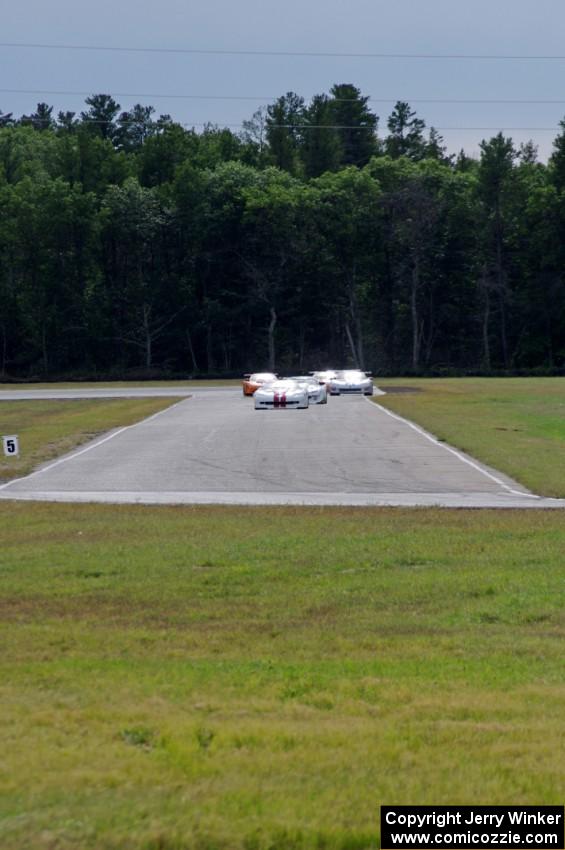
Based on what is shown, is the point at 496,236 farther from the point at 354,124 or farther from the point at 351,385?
the point at 351,385

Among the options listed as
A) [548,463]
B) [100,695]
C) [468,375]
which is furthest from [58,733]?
[468,375]

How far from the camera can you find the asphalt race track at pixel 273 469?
69.7 feet

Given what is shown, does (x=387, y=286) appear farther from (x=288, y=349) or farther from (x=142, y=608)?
(x=142, y=608)

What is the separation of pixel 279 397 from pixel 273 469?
2350 centimetres

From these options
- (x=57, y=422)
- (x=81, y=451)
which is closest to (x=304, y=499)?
(x=81, y=451)

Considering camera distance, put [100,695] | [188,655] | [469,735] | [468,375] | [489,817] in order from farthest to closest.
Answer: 1. [468,375]
2. [188,655]
3. [100,695]
4. [469,735]
5. [489,817]

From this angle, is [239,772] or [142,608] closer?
[239,772]

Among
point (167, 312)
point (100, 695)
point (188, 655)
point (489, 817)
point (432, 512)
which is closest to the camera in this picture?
point (489, 817)

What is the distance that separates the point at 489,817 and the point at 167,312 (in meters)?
101

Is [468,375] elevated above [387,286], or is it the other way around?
[387,286]

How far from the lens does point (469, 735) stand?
636 centimetres

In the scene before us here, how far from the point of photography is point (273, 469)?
26094 millimetres

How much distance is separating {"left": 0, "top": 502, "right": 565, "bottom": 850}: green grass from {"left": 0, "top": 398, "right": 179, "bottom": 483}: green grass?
13681 mm

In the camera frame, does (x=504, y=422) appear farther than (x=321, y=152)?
No
